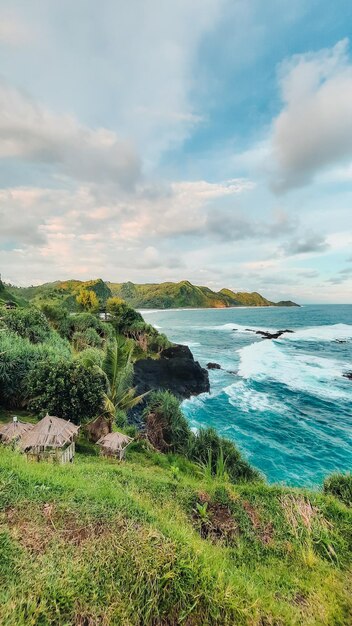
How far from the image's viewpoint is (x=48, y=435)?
988cm

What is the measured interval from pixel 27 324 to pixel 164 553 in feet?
72.6

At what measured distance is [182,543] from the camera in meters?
4.65

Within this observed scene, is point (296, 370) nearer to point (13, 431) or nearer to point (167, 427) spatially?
point (167, 427)

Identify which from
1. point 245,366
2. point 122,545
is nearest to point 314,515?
point 122,545

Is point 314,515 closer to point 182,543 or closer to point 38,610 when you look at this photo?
point 182,543

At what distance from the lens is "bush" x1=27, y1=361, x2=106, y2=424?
12695 mm

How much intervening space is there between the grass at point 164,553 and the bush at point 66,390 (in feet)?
18.2

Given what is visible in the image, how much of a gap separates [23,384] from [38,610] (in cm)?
1255

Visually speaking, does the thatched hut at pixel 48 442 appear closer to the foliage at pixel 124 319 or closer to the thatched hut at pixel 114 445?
the thatched hut at pixel 114 445

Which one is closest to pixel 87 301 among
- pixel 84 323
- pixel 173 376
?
pixel 84 323

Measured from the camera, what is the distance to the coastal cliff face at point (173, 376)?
27917mm

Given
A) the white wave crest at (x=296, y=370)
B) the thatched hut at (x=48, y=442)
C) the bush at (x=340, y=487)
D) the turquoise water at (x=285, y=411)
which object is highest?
the thatched hut at (x=48, y=442)

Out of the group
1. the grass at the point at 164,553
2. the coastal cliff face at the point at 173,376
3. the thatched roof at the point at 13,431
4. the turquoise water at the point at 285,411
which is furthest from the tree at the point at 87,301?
the grass at the point at 164,553

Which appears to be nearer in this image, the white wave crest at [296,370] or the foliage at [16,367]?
the foliage at [16,367]
